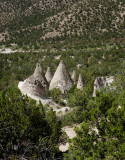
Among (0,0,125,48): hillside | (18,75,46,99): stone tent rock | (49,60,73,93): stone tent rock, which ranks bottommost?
(0,0,125,48): hillside

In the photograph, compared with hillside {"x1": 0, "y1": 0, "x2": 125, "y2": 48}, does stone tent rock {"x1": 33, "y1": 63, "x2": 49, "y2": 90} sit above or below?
above

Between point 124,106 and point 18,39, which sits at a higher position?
point 124,106

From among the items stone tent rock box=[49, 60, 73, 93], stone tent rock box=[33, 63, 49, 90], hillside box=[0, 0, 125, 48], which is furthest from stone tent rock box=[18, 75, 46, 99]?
hillside box=[0, 0, 125, 48]

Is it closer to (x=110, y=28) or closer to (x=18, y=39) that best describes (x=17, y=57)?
(x=18, y=39)

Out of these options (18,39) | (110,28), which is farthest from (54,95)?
(18,39)

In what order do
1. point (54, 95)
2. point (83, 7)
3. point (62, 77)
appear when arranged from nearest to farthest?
point (54, 95) < point (62, 77) < point (83, 7)

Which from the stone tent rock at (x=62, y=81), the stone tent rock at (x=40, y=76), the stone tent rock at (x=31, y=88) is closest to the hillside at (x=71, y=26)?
the stone tent rock at (x=62, y=81)

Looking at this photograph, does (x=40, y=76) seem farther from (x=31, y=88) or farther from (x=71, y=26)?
(x=71, y=26)

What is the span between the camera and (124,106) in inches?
264

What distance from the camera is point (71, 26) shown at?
219ft

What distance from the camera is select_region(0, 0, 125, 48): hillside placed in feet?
193

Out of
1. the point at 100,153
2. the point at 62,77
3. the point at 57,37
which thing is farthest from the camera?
the point at 57,37

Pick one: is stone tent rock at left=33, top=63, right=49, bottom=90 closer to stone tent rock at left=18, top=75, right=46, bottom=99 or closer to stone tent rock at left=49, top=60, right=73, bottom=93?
stone tent rock at left=49, top=60, right=73, bottom=93

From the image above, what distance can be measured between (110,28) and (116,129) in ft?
194
